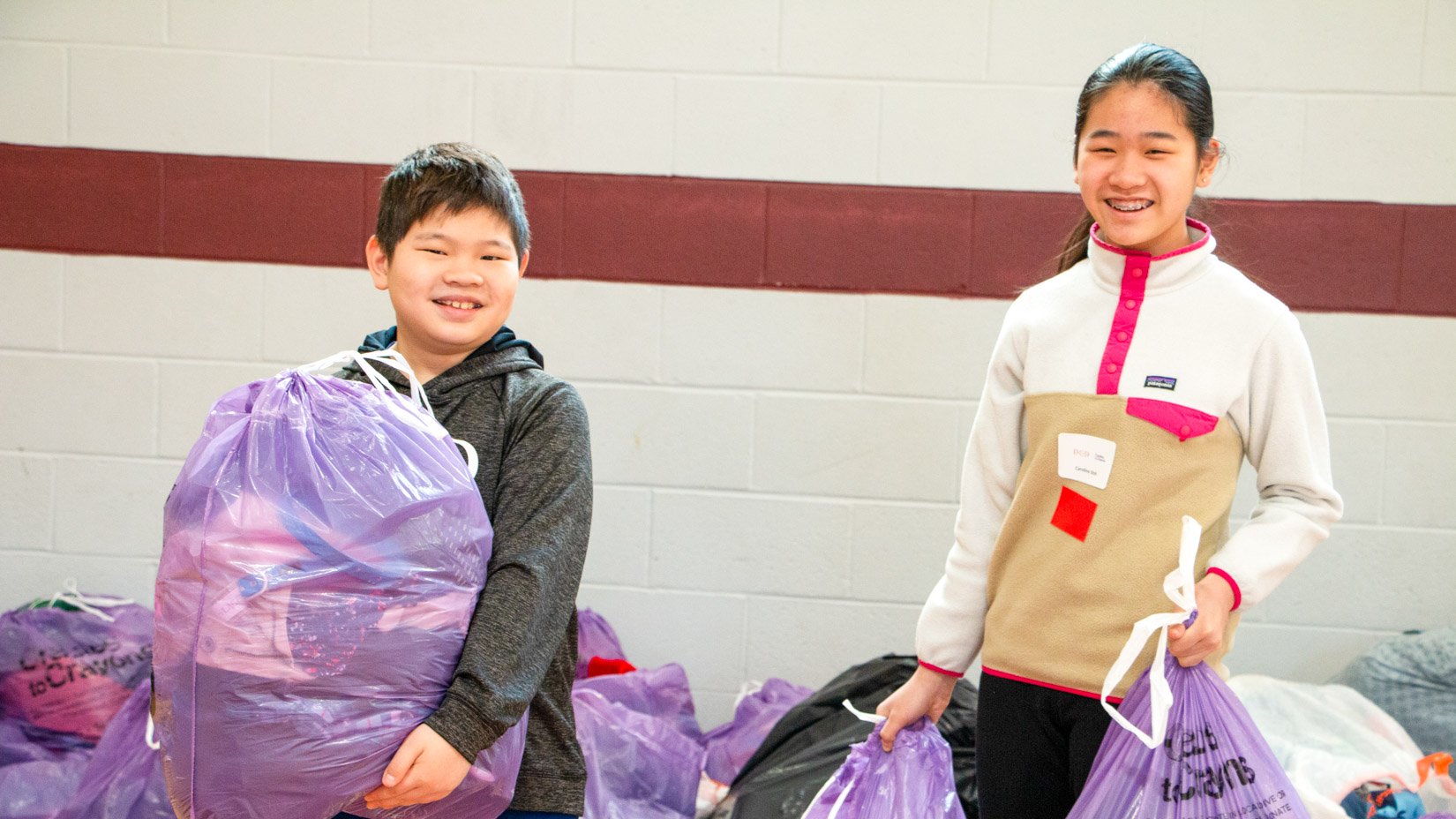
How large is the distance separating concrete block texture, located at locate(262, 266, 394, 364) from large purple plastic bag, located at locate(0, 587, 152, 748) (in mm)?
704

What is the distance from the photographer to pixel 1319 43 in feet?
7.91

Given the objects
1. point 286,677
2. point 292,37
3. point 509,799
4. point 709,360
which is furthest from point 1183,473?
point 292,37

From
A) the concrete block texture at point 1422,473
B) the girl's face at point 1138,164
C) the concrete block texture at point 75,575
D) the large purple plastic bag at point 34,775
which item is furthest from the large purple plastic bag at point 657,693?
the concrete block texture at point 1422,473

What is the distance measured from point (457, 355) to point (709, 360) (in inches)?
51.2

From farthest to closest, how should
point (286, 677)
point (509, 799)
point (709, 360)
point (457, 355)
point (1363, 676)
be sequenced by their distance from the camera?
point (709, 360) → point (1363, 676) → point (457, 355) → point (509, 799) → point (286, 677)

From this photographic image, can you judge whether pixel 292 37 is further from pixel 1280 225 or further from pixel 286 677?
pixel 1280 225

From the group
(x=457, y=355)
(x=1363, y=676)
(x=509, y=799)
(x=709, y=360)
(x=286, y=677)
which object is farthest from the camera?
(x=709, y=360)

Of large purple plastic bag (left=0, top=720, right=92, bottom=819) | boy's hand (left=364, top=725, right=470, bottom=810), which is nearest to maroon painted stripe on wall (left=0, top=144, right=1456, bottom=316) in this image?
large purple plastic bag (left=0, top=720, right=92, bottom=819)

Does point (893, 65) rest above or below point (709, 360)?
above

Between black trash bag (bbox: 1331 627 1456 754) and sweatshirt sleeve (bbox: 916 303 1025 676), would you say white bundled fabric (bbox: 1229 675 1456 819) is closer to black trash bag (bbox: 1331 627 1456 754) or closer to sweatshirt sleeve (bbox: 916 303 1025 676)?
black trash bag (bbox: 1331 627 1456 754)

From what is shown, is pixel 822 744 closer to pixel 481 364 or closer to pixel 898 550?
pixel 898 550

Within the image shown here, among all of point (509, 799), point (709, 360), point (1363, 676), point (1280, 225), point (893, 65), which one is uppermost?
point (893, 65)

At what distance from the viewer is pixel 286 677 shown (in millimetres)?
948

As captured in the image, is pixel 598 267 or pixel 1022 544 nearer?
pixel 1022 544
